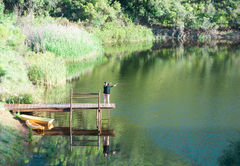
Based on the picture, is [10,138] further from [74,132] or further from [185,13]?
[185,13]

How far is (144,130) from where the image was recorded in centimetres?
1252

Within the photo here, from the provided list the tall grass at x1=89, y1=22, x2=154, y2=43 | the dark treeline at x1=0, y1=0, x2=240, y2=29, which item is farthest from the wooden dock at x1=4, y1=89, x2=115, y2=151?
the dark treeline at x1=0, y1=0, x2=240, y2=29

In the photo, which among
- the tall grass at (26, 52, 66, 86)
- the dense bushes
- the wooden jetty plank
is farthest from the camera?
the dense bushes

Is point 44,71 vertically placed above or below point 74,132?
above

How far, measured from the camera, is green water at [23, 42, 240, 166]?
10.3 m

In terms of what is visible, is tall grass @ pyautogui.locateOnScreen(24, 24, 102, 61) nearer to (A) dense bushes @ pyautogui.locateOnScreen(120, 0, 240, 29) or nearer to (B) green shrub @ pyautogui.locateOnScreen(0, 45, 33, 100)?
(B) green shrub @ pyautogui.locateOnScreen(0, 45, 33, 100)

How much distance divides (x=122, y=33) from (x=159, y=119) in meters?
35.7

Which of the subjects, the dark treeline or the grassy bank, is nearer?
the grassy bank

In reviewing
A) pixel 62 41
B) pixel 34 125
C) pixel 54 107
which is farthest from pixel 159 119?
pixel 62 41

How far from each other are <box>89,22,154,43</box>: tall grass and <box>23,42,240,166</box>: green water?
20110mm

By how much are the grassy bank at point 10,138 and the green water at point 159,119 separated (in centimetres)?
40

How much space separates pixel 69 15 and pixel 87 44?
21.1 meters

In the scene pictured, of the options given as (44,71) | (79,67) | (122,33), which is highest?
(122,33)

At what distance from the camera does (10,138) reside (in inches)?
418
